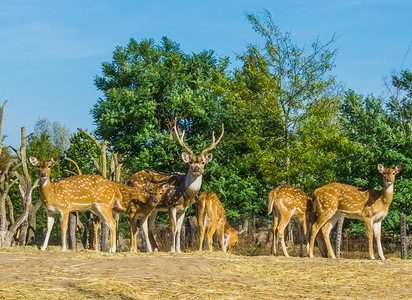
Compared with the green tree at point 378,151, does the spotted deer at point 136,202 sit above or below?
below

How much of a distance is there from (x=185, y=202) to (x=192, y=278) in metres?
5.06

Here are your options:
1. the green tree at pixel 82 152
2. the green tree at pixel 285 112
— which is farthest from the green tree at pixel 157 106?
the green tree at pixel 82 152

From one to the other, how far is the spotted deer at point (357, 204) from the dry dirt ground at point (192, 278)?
6.00ft

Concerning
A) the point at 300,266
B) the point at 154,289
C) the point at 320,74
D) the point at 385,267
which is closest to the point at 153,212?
the point at 300,266

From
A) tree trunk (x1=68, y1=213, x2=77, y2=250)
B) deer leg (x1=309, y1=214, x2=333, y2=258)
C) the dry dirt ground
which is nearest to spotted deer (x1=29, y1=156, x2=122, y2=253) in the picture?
the dry dirt ground

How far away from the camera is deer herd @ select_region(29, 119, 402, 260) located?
11.9 meters

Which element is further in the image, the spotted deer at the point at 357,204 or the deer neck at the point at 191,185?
the deer neck at the point at 191,185

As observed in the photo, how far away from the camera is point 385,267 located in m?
10.4

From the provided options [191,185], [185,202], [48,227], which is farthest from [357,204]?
[48,227]

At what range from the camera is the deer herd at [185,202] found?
11938mm

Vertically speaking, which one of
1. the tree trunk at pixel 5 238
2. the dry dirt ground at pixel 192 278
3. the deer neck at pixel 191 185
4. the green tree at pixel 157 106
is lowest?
the dry dirt ground at pixel 192 278

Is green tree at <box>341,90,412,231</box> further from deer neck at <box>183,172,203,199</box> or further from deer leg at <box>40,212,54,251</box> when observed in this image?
deer leg at <box>40,212,54,251</box>

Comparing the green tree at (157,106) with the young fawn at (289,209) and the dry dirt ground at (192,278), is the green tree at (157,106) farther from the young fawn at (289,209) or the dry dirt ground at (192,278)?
the dry dirt ground at (192,278)

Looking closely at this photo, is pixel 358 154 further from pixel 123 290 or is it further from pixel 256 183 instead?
pixel 123 290
